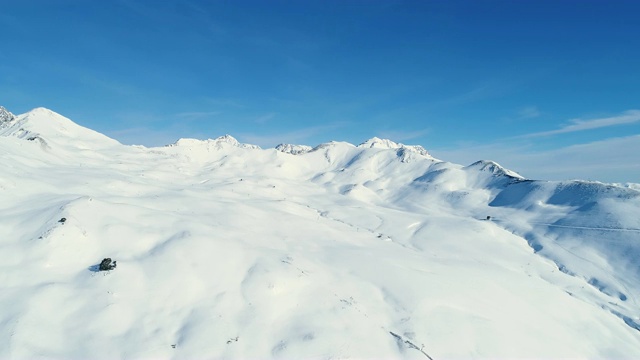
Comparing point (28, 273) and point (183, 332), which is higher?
point (28, 273)

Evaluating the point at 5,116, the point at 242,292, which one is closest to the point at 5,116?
the point at 5,116

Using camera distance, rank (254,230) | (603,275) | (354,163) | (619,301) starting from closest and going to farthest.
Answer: (254,230), (619,301), (603,275), (354,163)

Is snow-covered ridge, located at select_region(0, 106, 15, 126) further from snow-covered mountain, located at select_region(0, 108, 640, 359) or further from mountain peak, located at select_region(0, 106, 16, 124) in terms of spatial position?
snow-covered mountain, located at select_region(0, 108, 640, 359)

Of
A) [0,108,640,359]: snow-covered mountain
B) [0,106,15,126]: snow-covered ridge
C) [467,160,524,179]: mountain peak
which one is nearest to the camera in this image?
[0,108,640,359]: snow-covered mountain

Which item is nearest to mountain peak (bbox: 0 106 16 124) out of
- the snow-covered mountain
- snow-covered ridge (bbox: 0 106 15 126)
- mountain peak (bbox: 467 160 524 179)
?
snow-covered ridge (bbox: 0 106 15 126)

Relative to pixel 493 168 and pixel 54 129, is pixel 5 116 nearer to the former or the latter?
pixel 54 129

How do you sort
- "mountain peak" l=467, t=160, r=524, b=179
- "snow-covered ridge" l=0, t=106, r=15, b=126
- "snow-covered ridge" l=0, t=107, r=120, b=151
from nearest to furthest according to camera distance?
"snow-covered ridge" l=0, t=107, r=120, b=151
"mountain peak" l=467, t=160, r=524, b=179
"snow-covered ridge" l=0, t=106, r=15, b=126

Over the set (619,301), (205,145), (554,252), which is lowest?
(619,301)

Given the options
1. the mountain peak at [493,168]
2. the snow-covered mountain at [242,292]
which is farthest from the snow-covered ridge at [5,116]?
the mountain peak at [493,168]

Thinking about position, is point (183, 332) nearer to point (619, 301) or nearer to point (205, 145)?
point (619, 301)

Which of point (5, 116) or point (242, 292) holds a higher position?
point (5, 116)

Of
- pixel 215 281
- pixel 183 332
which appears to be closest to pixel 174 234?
pixel 215 281
